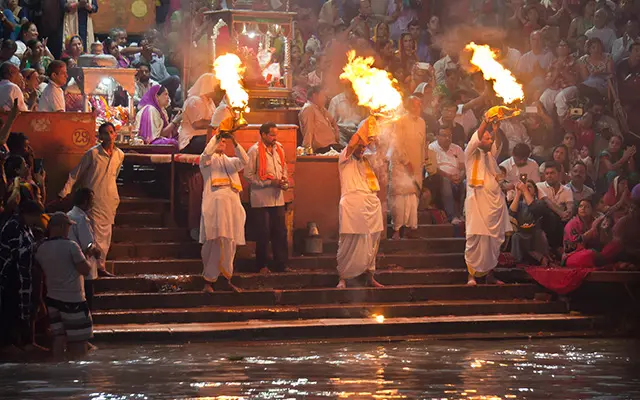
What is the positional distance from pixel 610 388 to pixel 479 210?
5558 mm

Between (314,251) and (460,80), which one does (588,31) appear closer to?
(460,80)

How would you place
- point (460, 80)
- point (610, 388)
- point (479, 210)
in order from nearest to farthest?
point (610, 388) → point (479, 210) → point (460, 80)

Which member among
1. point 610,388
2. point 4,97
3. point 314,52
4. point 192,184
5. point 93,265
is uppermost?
point 314,52

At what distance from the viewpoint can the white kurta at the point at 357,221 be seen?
51.9 ft

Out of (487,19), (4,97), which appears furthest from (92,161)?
(487,19)

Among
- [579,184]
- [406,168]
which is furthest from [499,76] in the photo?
[579,184]

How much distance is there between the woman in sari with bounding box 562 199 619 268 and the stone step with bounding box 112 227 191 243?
16.5ft

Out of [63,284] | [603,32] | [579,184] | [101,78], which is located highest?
[603,32]

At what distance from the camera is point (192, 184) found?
56.0ft

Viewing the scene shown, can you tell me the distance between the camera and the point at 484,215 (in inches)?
642

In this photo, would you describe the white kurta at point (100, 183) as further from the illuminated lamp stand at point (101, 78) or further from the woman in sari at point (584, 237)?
the woman in sari at point (584, 237)

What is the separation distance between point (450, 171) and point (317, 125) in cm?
209

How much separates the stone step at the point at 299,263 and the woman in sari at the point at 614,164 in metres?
3.59

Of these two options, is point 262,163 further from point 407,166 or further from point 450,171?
point 450,171
